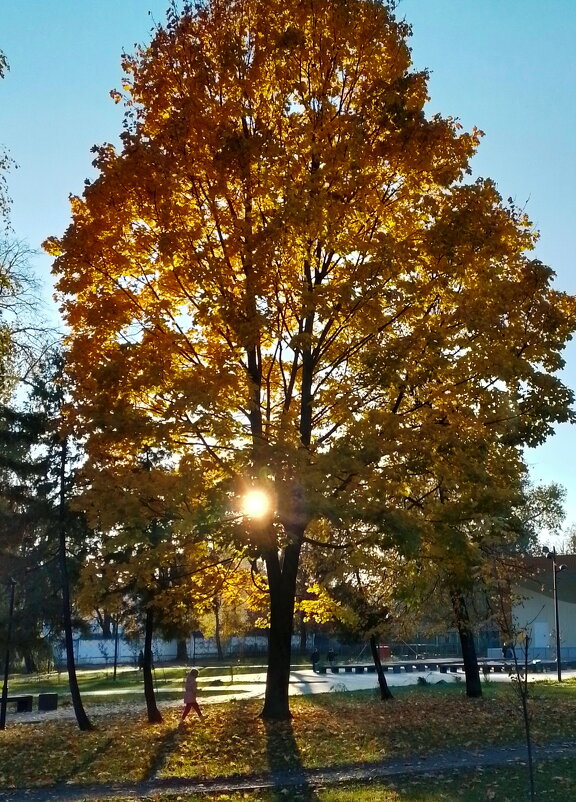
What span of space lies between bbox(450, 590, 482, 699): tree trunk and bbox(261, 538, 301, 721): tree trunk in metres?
6.60

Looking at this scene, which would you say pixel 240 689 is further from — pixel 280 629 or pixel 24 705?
pixel 280 629

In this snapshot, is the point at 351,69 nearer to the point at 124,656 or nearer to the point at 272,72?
the point at 272,72

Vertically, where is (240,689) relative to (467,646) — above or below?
below

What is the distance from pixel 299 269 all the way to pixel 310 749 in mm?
7547

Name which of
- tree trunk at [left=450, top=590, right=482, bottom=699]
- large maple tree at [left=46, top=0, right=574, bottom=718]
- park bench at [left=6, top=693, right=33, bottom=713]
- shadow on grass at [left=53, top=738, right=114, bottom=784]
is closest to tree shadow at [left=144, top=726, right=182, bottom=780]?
shadow on grass at [left=53, top=738, right=114, bottom=784]

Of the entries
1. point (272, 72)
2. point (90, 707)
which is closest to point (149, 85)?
point (272, 72)

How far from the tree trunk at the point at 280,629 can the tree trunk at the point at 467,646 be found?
6.60 metres

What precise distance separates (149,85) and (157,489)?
6853 millimetres

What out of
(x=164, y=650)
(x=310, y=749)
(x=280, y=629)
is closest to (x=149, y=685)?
(x=280, y=629)

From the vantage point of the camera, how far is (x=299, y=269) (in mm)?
14109

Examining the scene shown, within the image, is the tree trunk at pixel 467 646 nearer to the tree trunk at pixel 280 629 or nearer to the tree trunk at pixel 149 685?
the tree trunk at pixel 280 629

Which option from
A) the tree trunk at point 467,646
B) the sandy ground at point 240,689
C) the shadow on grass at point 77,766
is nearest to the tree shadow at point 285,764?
the shadow on grass at point 77,766

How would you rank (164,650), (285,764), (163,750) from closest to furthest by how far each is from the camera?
(285,764)
(163,750)
(164,650)

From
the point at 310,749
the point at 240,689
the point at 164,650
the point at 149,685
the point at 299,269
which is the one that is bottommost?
the point at 164,650
